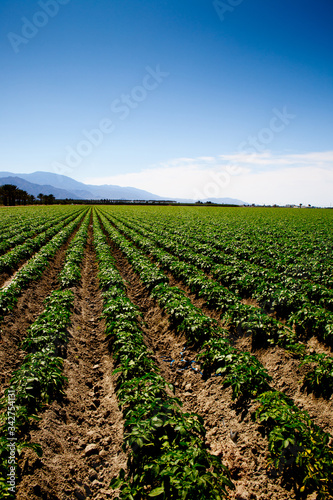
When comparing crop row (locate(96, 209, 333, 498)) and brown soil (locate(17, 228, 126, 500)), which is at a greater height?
crop row (locate(96, 209, 333, 498))

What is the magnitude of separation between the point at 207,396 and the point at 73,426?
2.78 m

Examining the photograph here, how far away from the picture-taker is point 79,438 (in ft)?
14.6

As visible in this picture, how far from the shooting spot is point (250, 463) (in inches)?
152

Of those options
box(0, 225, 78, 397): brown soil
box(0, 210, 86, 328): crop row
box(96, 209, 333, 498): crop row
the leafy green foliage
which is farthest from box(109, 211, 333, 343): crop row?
box(0, 210, 86, 328): crop row

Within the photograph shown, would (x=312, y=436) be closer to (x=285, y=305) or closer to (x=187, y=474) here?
(x=187, y=474)

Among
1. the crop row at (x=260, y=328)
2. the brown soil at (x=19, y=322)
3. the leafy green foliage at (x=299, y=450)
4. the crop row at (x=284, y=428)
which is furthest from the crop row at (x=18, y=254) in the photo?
the leafy green foliage at (x=299, y=450)

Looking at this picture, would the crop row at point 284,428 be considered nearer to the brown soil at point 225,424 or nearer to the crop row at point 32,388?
the brown soil at point 225,424

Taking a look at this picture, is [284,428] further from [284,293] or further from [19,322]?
[19,322]

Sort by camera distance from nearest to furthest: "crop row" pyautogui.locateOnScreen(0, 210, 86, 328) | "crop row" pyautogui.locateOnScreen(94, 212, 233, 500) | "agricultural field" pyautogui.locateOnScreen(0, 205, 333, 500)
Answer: "crop row" pyautogui.locateOnScreen(94, 212, 233, 500), "agricultural field" pyautogui.locateOnScreen(0, 205, 333, 500), "crop row" pyautogui.locateOnScreen(0, 210, 86, 328)

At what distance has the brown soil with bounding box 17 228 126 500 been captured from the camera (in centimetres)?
353

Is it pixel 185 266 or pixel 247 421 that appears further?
pixel 185 266

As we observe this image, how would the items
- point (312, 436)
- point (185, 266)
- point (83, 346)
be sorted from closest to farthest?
point (312, 436), point (83, 346), point (185, 266)

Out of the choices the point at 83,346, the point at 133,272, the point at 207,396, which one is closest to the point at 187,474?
the point at 207,396

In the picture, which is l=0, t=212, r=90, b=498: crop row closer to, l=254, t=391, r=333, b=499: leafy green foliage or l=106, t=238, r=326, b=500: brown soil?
l=106, t=238, r=326, b=500: brown soil
